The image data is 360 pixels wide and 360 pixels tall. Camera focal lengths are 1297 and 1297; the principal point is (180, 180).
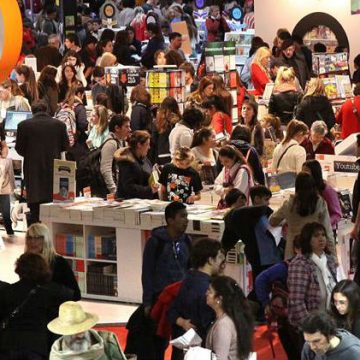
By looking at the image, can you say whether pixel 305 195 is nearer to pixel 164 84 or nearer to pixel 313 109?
pixel 313 109

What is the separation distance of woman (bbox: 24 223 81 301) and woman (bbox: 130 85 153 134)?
20.7 ft

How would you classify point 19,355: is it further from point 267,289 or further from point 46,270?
point 267,289

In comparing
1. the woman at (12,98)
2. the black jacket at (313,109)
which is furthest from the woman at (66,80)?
the black jacket at (313,109)

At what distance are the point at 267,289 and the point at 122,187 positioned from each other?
11.2 ft

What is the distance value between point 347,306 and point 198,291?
932 millimetres

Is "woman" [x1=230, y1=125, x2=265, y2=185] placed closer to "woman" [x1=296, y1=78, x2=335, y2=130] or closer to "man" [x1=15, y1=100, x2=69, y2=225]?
"man" [x1=15, y1=100, x2=69, y2=225]

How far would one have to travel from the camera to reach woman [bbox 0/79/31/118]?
1691 centimetres

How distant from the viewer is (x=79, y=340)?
7395 millimetres

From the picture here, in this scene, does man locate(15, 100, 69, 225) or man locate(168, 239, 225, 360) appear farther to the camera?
man locate(15, 100, 69, 225)

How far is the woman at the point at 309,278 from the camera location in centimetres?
883

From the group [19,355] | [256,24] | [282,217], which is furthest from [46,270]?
[256,24]

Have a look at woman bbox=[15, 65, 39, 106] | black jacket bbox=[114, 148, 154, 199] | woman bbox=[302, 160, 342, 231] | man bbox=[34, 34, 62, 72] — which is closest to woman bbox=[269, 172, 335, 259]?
woman bbox=[302, 160, 342, 231]

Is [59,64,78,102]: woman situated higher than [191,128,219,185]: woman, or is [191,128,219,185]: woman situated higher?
[59,64,78,102]: woman

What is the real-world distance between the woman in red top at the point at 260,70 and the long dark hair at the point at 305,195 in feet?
32.2
